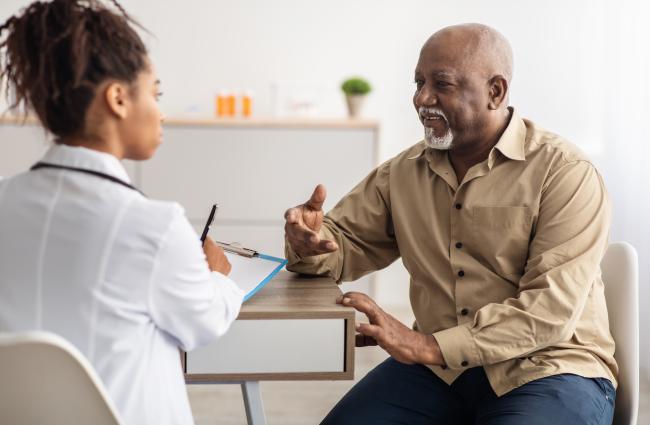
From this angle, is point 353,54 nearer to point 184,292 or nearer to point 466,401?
point 466,401

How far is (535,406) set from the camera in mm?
1624

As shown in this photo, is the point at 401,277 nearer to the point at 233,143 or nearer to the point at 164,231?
the point at 233,143

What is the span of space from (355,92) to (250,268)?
2804 millimetres

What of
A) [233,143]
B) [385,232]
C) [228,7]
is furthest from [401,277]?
[385,232]

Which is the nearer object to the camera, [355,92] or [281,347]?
[281,347]

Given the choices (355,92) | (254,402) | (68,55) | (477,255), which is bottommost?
(254,402)

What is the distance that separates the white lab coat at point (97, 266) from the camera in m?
Result: 1.15

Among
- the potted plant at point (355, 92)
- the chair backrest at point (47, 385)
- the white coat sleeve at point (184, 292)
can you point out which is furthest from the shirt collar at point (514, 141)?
the potted plant at point (355, 92)

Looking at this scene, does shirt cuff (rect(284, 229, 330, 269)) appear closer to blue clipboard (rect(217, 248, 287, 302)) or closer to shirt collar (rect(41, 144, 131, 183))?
blue clipboard (rect(217, 248, 287, 302))

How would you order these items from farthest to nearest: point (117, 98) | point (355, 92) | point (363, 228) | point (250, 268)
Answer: point (355, 92) → point (363, 228) → point (250, 268) → point (117, 98)

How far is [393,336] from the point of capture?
1.64 meters

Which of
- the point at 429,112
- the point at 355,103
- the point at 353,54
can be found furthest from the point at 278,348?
the point at 353,54

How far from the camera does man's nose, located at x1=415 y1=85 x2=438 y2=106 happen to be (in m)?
1.91

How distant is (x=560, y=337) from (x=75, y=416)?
96 centimetres
